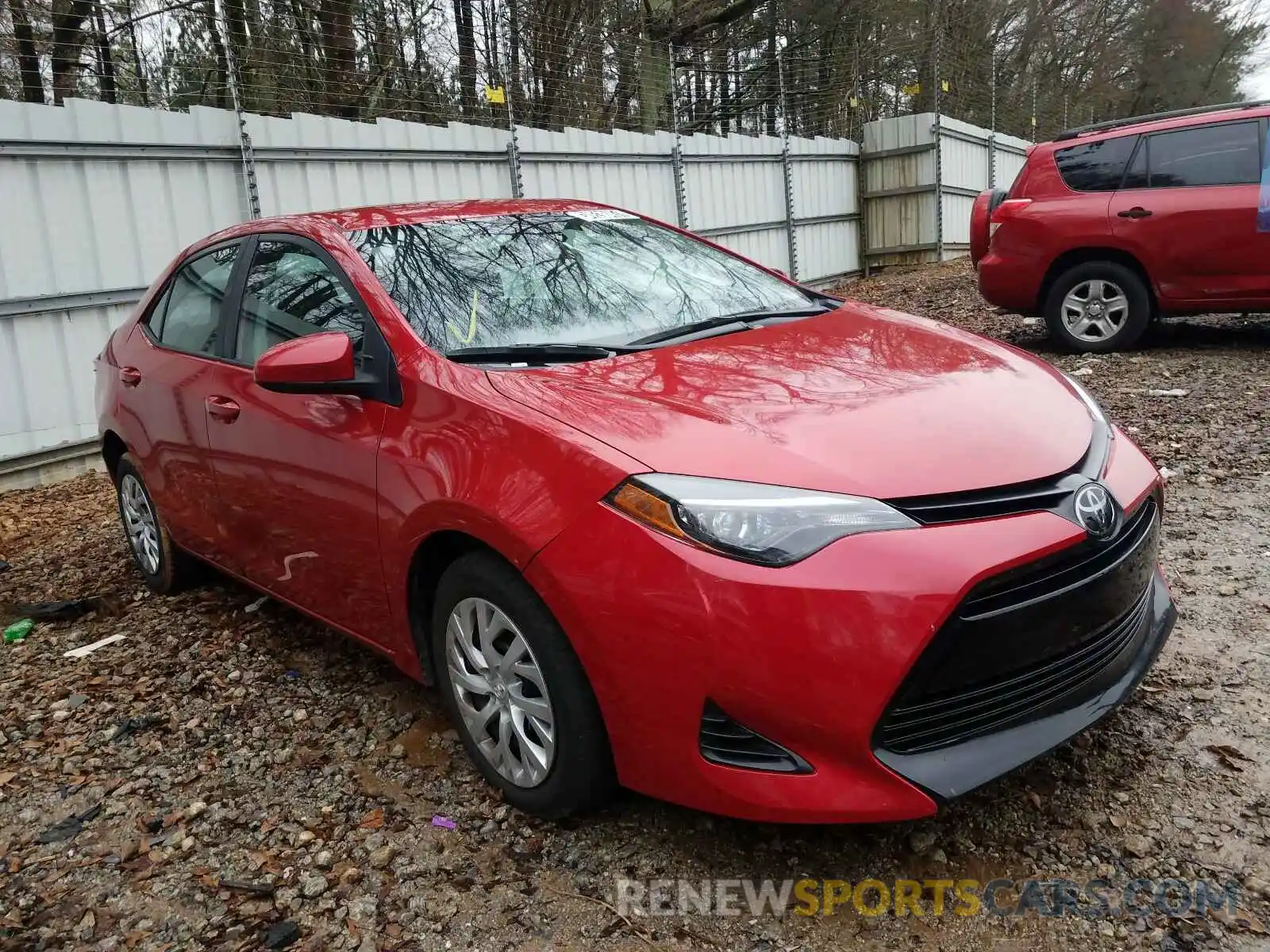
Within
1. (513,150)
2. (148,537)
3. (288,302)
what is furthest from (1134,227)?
(148,537)

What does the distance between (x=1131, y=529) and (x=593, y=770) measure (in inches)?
52.5

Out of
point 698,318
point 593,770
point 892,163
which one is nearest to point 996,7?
point 892,163

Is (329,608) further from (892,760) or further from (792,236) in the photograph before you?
(792,236)

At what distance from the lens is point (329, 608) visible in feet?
10.1

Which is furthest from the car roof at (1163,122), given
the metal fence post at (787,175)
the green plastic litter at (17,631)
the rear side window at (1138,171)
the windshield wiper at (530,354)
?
the green plastic litter at (17,631)

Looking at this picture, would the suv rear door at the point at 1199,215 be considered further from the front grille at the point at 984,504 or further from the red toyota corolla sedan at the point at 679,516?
A: the front grille at the point at 984,504

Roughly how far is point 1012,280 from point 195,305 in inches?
235

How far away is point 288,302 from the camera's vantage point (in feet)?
10.7

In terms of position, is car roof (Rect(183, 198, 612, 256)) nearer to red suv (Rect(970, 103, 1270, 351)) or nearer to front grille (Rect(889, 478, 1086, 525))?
front grille (Rect(889, 478, 1086, 525))

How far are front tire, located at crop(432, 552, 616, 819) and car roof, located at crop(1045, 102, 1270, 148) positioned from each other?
676 centimetres

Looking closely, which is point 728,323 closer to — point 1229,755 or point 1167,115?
point 1229,755

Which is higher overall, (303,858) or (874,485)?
(874,485)

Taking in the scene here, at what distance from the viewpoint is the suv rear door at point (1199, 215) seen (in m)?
6.68

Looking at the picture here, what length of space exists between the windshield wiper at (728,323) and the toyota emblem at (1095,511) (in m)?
1.16
